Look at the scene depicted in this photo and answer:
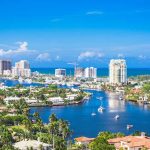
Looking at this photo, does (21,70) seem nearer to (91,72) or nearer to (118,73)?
(91,72)

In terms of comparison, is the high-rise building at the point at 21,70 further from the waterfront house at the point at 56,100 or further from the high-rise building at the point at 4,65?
the waterfront house at the point at 56,100

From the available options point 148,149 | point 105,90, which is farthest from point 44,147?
point 105,90

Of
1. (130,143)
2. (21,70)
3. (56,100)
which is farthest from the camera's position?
(21,70)

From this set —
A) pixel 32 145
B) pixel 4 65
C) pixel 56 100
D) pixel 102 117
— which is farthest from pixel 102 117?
pixel 4 65

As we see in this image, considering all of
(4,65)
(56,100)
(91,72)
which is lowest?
(56,100)

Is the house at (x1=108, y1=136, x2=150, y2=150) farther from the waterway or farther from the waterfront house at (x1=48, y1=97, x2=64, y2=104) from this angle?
the waterfront house at (x1=48, y1=97, x2=64, y2=104)

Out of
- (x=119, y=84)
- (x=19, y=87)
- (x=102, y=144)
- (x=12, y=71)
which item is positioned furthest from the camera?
(x=12, y=71)

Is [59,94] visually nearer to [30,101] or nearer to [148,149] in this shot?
[30,101]
